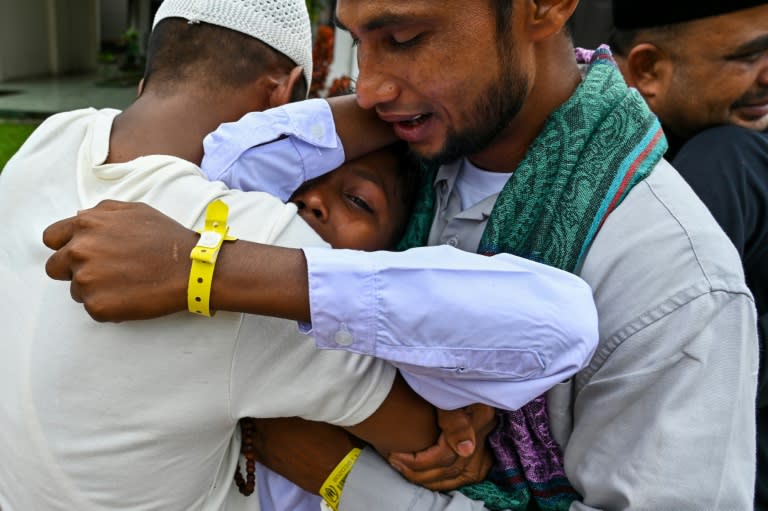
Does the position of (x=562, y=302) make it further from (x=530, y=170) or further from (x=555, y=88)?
(x=555, y=88)

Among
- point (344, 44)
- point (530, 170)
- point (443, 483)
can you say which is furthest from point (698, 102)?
point (344, 44)

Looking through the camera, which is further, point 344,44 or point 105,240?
point 344,44

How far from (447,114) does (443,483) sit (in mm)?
1005

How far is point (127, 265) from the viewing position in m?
1.36

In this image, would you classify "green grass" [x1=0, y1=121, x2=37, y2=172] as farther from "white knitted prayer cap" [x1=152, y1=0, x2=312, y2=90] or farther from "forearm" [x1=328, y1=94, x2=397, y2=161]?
"forearm" [x1=328, y1=94, x2=397, y2=161]

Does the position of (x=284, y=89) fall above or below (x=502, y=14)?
below

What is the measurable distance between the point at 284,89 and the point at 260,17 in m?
0.22

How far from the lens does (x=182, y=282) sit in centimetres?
135

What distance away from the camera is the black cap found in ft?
8.18

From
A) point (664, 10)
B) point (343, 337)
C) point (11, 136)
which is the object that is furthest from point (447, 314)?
point (11, 136)

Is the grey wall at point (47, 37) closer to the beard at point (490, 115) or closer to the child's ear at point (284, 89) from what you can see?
the child's ear at point (284, 89)

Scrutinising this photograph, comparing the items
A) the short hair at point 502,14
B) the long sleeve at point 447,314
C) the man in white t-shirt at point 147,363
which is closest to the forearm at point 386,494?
the man in white t-shirt at point 147,363

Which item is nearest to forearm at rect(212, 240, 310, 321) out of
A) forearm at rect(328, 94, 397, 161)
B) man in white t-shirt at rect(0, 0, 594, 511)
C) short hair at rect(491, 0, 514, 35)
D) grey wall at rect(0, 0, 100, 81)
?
man in white t-shirt at rect(0, 0, 594, 511)

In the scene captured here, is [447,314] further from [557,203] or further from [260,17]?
[260,17]
